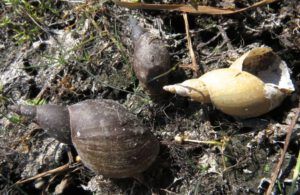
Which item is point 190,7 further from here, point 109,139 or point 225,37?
point 109,139

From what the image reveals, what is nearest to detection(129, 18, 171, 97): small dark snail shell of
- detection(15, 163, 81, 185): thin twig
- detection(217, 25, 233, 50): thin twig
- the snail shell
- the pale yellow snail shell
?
Result: the pale yellow snail shell

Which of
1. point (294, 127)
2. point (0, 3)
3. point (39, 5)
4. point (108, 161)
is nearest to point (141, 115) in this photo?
point (108, 161)

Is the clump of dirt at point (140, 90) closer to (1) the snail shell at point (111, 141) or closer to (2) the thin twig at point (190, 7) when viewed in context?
(2) the thin twig at point (190, 7)

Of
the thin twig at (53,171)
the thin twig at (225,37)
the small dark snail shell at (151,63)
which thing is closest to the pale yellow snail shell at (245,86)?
the small dark snail shell at (151,63)

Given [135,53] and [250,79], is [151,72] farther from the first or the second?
[250,79]

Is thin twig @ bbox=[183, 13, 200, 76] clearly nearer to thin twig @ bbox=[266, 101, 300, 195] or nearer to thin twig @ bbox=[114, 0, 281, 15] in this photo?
thin twig @ bbox=[114, 0, 281, 15]

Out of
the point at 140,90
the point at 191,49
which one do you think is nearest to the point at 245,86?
the point at 191,49

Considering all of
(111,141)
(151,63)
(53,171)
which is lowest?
(53,171)

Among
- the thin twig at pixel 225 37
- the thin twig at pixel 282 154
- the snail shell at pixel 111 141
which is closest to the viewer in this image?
the thin twig at pixel 282 154
